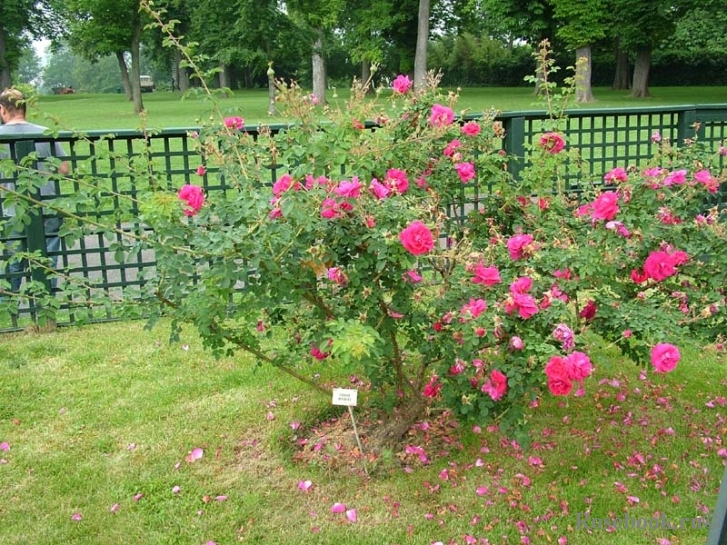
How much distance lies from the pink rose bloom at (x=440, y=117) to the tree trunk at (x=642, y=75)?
1142 inches

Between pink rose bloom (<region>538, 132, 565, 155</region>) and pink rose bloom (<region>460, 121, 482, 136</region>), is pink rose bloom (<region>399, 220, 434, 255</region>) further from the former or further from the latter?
pink rose bloom (<region>538, 132, 565, 155</region>)

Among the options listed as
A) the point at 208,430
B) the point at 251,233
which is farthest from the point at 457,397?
the point at 208,430

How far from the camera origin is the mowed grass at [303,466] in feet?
9.27

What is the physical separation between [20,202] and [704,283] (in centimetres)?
262

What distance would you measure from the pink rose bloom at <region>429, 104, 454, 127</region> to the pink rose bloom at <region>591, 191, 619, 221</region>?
70 cm

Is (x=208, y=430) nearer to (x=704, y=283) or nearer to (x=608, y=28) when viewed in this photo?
(x=704, y=283)

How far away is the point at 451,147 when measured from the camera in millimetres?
3377

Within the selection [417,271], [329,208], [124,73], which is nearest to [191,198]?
[329,208]

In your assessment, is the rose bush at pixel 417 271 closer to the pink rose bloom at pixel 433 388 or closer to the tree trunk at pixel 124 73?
the pink rose bloom at pixel 433 388

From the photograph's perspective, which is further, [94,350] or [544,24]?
[544,24]

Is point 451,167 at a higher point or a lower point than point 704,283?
higher

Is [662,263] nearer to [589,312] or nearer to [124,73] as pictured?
[589,312]

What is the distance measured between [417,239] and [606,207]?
81 centimetres

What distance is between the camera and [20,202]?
2.68 metres
